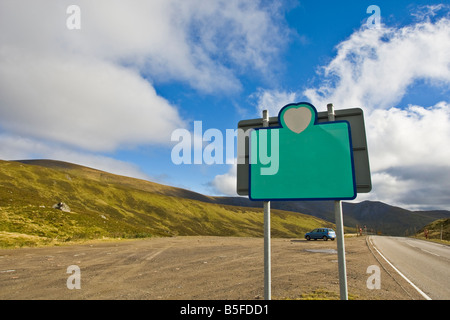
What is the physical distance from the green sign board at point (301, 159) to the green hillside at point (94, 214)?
25.5 meters

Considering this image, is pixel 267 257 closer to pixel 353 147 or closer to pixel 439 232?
pixel 353 147

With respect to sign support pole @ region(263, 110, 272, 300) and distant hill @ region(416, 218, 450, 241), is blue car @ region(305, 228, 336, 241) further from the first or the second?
distant hill @ region(416, 218, 450, 241)

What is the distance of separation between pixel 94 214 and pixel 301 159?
5255cm

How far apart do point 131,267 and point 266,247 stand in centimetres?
1020

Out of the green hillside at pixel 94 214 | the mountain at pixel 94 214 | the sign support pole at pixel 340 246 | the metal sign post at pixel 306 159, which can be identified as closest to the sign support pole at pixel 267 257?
the metal sign post at pixel 306 159

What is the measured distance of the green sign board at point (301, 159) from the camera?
4.16 meters

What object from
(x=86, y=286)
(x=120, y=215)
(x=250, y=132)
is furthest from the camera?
(x=120, y=215)

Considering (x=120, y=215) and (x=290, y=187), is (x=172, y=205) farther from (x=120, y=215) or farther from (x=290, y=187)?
(x=290, y=187)

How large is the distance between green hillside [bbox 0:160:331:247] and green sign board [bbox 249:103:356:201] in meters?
25.5

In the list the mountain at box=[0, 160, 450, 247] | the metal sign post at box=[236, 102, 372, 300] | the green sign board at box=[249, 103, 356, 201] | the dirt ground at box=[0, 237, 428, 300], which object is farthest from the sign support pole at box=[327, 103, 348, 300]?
the mountain at box=[0, 160, 450, 247]

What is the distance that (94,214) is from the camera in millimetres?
47875

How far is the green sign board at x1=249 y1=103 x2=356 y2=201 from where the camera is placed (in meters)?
4.16
